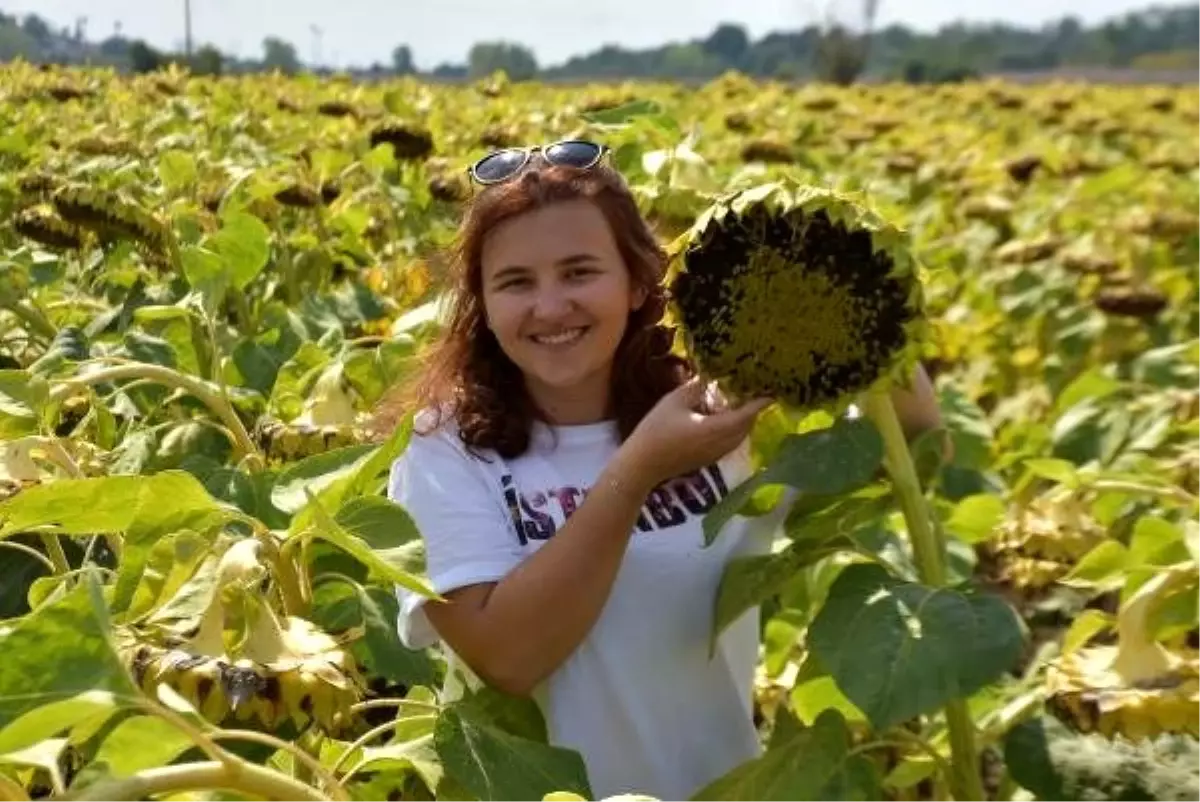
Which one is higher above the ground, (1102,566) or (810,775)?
(1102,566)

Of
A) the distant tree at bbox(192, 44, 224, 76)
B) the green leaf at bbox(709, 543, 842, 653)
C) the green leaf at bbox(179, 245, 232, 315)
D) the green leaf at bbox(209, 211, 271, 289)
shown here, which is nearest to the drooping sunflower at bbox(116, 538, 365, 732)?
the green leaf at bbox(709, 543, 842, 653)

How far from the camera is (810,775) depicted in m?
1.23

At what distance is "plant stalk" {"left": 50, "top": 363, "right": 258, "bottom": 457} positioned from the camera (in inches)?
48.1

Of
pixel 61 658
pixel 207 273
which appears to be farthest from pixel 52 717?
pixel 207 273

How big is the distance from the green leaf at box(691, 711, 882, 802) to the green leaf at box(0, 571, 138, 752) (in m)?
0.61

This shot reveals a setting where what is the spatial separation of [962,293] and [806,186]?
326cm

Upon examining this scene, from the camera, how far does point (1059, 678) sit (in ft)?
3.77

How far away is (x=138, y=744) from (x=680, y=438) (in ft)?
1.94

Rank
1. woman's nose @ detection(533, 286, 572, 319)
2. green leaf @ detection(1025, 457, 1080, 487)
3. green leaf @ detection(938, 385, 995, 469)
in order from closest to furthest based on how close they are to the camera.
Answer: woman's nose @ detection(533, 286, 572, 319)
green leaf @ detection(1025, 457, 1080, 487)
green leaf @ detection(938, 385, 995, 469)

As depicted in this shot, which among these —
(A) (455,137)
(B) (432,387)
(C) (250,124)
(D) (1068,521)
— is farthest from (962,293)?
(B) (432,387)

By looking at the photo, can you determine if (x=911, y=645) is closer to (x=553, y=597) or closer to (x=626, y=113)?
(x=553, y=597)

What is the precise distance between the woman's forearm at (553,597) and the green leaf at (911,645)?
19 centimetres

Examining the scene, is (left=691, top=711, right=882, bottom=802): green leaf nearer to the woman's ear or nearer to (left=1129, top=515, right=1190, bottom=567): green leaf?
(left=1129, top=515, right=1190, bottom=567): green leaf

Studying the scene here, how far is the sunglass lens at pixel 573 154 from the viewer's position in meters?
1.49
